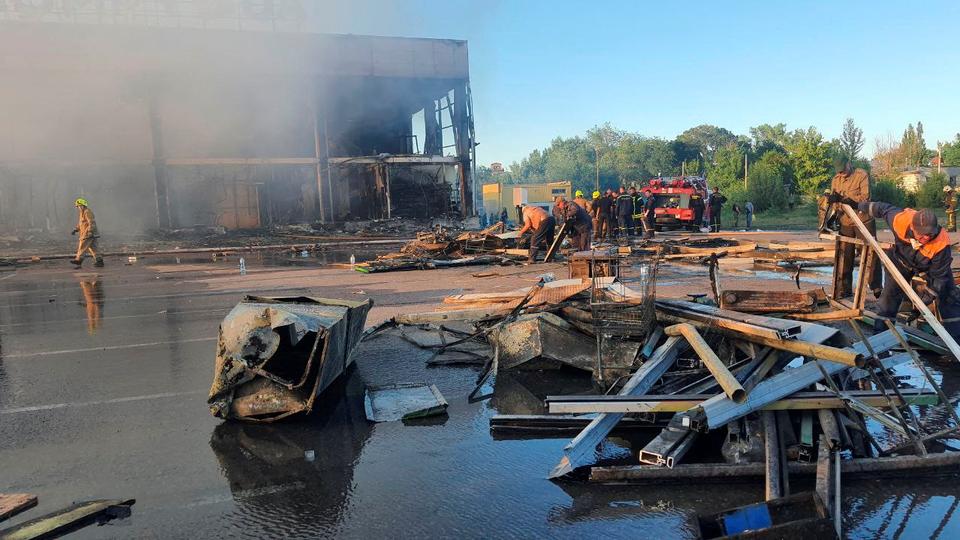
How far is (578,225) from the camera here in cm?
1350

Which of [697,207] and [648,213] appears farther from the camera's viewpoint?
[697,207]

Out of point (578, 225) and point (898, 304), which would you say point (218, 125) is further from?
point (898, 304)

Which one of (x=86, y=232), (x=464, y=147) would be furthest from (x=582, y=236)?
(x=464, y=147)

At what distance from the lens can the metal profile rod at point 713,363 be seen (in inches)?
146

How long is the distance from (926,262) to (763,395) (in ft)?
9.85

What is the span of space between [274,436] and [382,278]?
861 cm

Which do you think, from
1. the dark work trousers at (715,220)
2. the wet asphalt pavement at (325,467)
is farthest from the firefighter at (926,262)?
the dark work trousers at (715,220)

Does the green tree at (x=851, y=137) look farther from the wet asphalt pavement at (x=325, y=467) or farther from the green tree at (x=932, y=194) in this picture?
the wet asphalt pavement at (x=325, y=467)

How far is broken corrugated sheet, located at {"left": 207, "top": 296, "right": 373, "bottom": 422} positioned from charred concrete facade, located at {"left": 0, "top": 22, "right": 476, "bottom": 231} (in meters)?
25.1

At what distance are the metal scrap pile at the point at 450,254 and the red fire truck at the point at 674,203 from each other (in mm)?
11135

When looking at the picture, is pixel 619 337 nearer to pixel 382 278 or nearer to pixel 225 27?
pixel 382 278

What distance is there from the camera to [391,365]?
240 inches

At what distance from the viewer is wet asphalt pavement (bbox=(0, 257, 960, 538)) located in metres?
3.21

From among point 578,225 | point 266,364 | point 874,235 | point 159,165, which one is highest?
point 159,165
